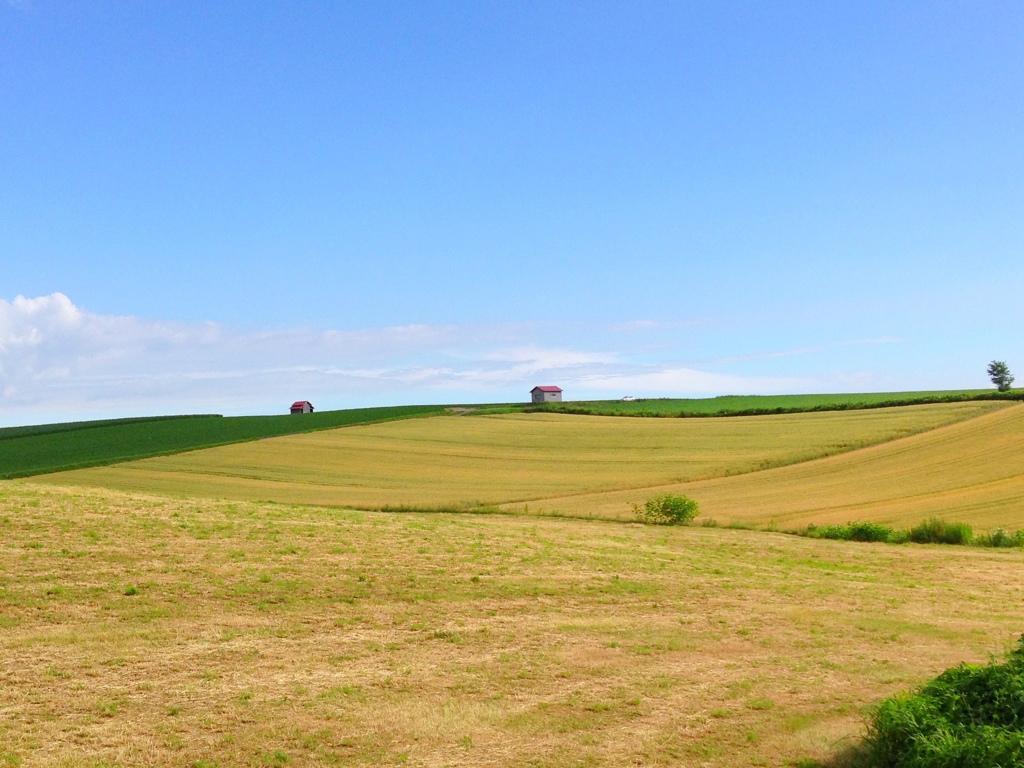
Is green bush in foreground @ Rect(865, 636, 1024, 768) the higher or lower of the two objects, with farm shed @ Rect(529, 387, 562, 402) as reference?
lower

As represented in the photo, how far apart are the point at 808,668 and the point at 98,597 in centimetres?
1436

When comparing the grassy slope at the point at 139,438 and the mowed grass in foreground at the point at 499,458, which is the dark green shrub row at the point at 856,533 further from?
the grassy slope at the point at 139,438

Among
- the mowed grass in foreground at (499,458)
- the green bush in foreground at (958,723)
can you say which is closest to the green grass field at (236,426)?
the mowed grass in foreground at (499,458)

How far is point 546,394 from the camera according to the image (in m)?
114

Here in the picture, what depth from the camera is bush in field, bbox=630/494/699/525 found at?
36938mm

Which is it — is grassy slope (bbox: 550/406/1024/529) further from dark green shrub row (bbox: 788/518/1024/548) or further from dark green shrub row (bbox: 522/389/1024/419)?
dark green shrub row (bbox: 522/389/1024/419)

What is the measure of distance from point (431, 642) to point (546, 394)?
9798cm

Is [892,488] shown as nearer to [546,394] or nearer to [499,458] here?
[499,458]

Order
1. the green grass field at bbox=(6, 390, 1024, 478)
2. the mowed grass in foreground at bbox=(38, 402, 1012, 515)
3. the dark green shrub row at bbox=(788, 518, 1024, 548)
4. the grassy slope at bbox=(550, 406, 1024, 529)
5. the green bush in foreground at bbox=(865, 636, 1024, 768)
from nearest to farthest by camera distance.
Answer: the green bush in foreground at bbox=(865, 636, 1024, 768) → the dark green shrub row at bbox=(788, 518, 1024, 548) → the grassy slope at bbox=(550, 406, 1024, 529) → the mowed grass in foreground at bbox=(38, 402, 1012, 515) → the green grass field at bbox=(6, 390, 1024, 478)

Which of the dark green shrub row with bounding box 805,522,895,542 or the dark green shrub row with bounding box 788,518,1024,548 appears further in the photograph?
the dark green shrub row with bounding box 805,522,895,542

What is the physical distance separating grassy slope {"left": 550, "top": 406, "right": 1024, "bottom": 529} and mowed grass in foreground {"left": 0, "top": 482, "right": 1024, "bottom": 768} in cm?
1260

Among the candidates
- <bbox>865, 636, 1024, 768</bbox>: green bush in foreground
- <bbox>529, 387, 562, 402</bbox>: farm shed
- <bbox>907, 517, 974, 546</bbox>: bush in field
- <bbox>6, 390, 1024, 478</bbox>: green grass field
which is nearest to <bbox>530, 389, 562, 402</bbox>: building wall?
<bbox>529, 387, 562, 402</bbox>: farm shed

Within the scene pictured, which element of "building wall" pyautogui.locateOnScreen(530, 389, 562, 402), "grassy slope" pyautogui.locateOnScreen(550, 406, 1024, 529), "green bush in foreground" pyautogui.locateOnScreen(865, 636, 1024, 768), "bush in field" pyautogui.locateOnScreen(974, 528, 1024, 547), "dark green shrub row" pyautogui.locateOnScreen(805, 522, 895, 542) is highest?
"building wall" pyautogui.locateOnScreen(530, 389, 562, 402)

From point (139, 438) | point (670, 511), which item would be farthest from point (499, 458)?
point (139, 438)
